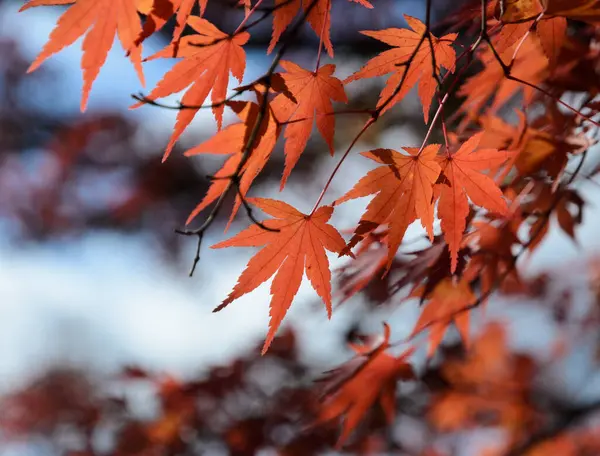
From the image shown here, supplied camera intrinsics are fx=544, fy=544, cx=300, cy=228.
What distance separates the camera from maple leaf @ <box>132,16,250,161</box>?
2.16 ft

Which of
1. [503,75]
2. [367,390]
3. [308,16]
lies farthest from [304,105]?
[367,390]

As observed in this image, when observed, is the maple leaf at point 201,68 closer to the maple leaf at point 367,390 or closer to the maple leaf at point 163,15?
the maple leaf at point 163,15

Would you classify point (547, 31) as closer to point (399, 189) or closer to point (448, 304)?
point (399, 189)

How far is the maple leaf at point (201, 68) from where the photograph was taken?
0.66 meters

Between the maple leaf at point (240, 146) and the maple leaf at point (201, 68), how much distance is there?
0.03m

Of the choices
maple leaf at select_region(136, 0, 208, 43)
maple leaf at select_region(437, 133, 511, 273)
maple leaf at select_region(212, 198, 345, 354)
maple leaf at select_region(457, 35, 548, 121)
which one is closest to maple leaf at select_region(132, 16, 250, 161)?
maple leaf at select_region(136, 0, 208, 43)

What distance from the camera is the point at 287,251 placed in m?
0.75

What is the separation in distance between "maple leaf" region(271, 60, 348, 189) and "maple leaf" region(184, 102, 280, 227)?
0.03 metres

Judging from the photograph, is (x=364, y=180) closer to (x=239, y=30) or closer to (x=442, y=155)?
(x=442, y=155)

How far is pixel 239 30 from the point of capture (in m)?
0.71

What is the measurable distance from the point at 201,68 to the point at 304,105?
156 mm

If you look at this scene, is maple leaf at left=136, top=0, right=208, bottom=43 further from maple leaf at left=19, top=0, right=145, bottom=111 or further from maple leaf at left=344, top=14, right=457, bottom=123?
maple leaf at left=344, top=14, right=457, bottom=123


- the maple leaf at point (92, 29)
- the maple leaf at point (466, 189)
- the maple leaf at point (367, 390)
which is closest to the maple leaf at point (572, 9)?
the maple leaf at point (466, 189)

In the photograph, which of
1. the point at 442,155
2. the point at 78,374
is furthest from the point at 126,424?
the point at 78,374
